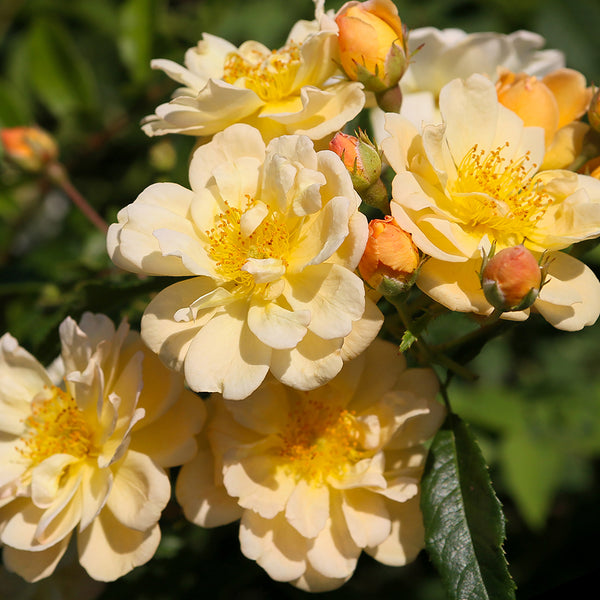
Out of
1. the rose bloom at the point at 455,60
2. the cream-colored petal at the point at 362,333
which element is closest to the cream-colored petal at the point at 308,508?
the cream-colored petal at the point at 362,333

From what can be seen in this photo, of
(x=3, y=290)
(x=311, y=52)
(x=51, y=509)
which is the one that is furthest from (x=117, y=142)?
(x=51, y=509)

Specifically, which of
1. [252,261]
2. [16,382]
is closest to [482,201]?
[252,261]

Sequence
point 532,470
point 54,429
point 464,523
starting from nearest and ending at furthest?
1. point 464,523
2. point 54,429
3. point 532,470

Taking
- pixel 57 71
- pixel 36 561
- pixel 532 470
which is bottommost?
pixel 532 470

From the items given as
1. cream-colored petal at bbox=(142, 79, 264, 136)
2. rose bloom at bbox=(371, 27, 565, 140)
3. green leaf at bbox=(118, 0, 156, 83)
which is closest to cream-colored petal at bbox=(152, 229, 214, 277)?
cream-colored petal at bbox=(142, 79, 264, 136)

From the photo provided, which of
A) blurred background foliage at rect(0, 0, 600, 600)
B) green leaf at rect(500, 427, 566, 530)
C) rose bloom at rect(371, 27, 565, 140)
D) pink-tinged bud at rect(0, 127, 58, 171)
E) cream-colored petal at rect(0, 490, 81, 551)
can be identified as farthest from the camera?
green leaf at rect(500, 427, 566, 530)

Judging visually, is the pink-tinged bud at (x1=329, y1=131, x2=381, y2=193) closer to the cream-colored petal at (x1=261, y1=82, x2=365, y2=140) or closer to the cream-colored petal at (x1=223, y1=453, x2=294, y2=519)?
the cream-colored petal at (x1=261, y1=82, x2=365, y2=140)

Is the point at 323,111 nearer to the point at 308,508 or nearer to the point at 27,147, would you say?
the point at 308,508

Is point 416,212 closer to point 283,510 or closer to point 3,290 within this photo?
point 283,510
